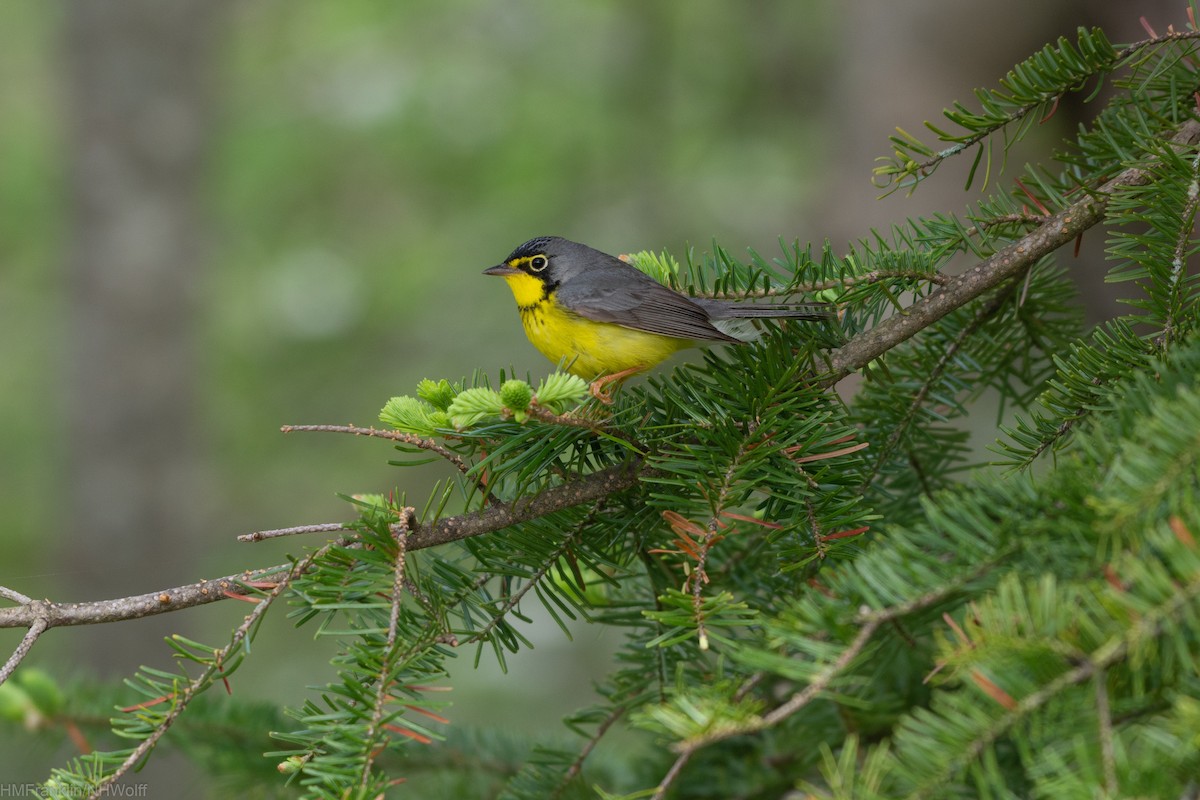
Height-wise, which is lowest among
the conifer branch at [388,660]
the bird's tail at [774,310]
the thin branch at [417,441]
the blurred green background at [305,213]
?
the conifer branch at [388,660]

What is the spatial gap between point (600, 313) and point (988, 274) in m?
2.05

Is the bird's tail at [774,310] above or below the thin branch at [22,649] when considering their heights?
above

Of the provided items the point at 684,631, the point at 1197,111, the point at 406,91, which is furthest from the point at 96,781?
the point at 406,91

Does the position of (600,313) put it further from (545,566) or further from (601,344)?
(545,566)

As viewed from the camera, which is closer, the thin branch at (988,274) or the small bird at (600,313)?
the thin branch at (988,274)

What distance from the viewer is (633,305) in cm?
392

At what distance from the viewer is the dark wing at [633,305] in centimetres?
365

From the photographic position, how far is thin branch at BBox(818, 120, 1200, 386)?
2217 mm

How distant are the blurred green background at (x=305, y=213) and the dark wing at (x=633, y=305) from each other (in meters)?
2.76

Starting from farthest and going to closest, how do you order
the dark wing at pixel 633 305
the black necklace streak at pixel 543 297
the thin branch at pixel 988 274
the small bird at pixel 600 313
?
the black necklace streak at pixel 543 297 < the small bird at pixel 600 313 < the dark wing at pixel 633 305 < the thin branch at pixel 988 274

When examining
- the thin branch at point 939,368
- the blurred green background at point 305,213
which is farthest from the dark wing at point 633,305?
the blurred green background at point 305,213

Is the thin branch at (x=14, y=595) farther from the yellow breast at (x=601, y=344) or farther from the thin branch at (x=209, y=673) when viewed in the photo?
the yellow breast at (x=601, y=344)

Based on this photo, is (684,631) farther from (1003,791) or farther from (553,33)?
(553,33)

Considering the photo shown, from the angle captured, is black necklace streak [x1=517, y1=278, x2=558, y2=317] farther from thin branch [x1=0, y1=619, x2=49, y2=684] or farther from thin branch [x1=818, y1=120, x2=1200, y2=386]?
thin branch [x1=0, y1=619, x2=49, y2=684]
